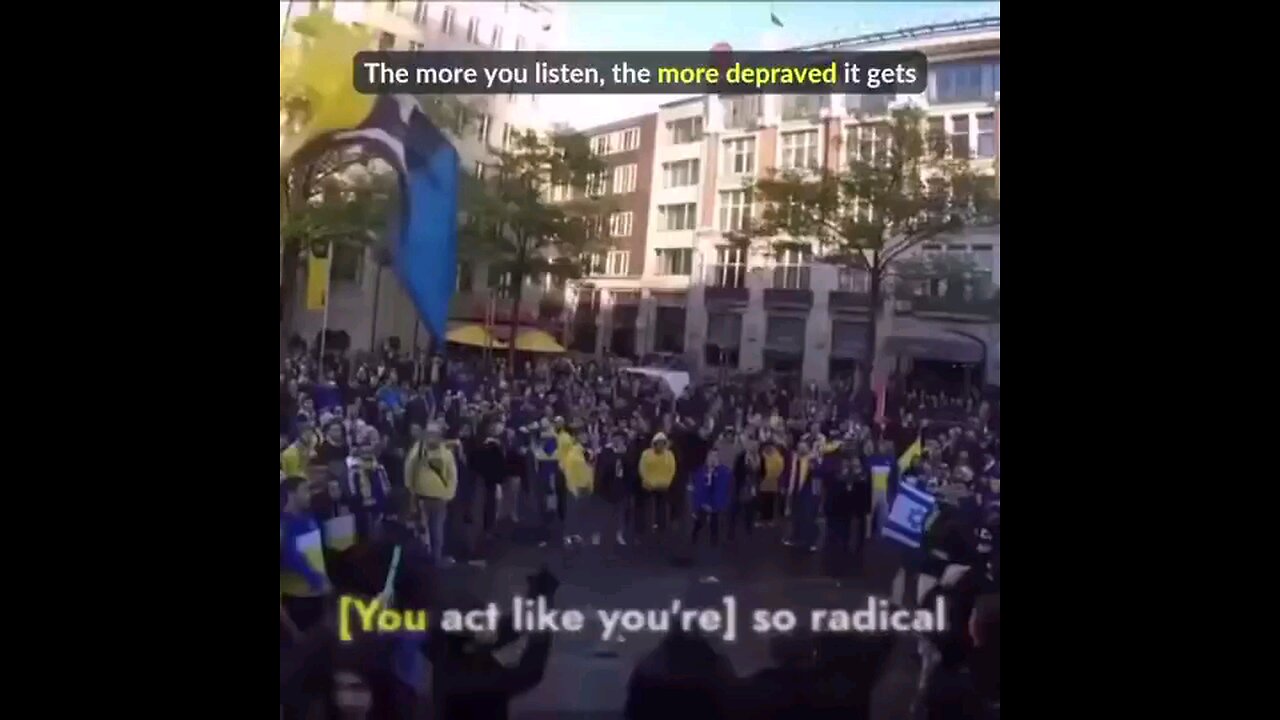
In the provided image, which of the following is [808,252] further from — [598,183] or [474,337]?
[474,337]

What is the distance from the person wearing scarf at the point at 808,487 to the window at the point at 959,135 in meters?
0.62

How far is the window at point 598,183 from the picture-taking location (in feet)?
5.92

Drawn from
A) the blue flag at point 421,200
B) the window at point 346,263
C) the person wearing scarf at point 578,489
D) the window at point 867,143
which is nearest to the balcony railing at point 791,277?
the window at point 867,143

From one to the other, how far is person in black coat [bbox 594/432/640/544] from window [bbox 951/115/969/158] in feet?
2.78

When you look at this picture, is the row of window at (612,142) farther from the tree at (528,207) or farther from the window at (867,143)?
the window at (867,143)

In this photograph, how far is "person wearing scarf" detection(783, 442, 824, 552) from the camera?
71.8 inches

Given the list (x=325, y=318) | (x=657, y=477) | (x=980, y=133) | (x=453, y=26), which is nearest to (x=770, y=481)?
(x=657, y=477)

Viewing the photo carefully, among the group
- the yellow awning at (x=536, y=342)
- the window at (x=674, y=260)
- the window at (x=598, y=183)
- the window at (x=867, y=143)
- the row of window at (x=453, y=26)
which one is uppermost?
the row of window at (x=453, y=26)

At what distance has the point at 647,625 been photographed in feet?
5.90
